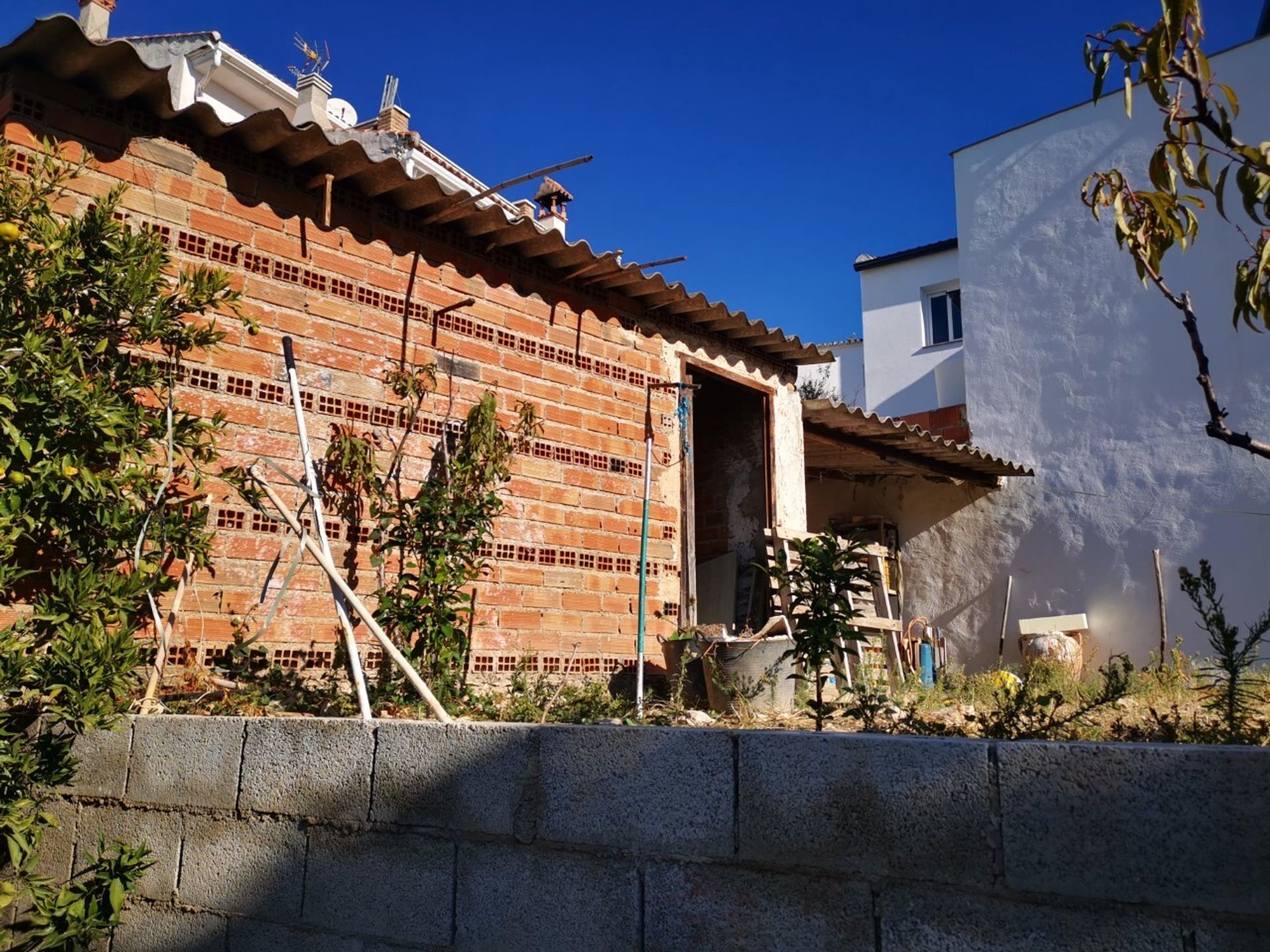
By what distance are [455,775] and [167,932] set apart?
4.49 feet

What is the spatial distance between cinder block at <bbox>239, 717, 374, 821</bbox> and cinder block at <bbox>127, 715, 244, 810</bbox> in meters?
0.07

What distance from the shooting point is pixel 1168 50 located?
255 cm

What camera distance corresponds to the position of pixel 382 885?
296cm

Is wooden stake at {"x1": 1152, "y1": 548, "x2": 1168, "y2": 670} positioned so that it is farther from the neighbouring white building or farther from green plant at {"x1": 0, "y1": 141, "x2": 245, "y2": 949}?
green plant at {"x1": 0, "y1": 141, "x2": 245, "y2": 949}

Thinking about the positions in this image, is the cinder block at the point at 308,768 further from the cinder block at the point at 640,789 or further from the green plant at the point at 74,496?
the cinder block at the point at 640,789

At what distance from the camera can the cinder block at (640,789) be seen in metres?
2.46

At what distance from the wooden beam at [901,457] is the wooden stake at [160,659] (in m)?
5.95

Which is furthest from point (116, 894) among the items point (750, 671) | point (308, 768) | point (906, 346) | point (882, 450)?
point (906, 346)

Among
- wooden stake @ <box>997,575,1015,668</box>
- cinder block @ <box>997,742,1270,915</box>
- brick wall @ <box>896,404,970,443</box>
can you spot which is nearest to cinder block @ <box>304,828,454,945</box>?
cinder block @ <box>997,742,1270,915</box>

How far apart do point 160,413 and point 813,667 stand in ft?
9.82

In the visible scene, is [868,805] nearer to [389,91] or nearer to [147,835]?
[147,835]

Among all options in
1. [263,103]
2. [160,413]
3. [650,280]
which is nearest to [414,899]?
[160,413]

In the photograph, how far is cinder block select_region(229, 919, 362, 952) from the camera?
2.98m

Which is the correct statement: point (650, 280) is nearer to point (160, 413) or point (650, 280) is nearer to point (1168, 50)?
point (160, 413)
